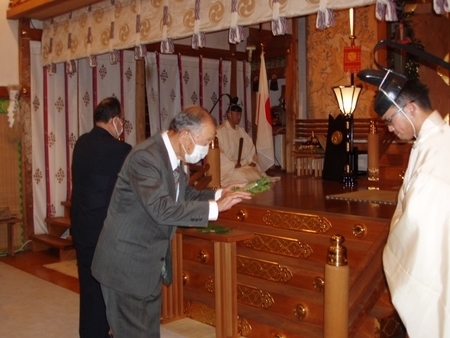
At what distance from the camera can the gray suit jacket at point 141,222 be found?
2.51 metres

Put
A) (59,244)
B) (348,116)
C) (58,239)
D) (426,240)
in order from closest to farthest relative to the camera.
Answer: (426,240) → (348,116) → (59,244) → (58,239)

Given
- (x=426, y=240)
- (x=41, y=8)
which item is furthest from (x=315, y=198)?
(x=41, y=8)

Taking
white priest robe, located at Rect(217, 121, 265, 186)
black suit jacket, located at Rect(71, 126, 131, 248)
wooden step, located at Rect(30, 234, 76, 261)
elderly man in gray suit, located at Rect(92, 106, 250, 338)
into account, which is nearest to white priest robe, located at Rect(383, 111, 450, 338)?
elderly man in gray suit, located at Rect(92, 106, 250, 338)

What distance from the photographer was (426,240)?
2.41 m

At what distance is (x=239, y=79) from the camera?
9.24 m

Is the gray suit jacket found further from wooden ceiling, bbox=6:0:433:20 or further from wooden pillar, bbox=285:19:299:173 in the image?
wooden pillar, bbox=285:19:299:173

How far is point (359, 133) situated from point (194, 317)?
4090 mm

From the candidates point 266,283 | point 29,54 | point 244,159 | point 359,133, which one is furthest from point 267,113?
point 266,283

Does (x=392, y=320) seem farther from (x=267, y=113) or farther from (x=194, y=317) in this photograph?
(x=267, y=113)

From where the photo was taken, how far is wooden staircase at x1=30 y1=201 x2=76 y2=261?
694 centimetres

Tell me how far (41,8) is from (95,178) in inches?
153

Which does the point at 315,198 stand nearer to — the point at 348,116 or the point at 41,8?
the point at 348,116

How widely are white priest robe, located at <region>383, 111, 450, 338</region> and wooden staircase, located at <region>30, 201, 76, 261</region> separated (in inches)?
204

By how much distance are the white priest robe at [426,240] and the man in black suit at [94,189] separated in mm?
1850
